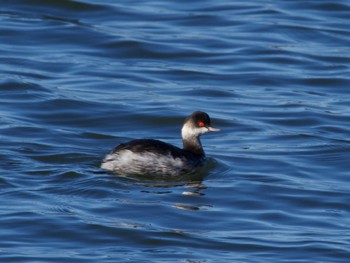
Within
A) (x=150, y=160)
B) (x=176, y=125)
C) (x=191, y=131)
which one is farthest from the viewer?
(x=176, y=125)

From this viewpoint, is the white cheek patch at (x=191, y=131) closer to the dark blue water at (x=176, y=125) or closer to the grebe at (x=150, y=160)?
the grebe at (x=150, y=160)

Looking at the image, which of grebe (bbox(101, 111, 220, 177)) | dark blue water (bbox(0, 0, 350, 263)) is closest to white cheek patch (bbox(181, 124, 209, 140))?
grebe (bbox(101, 111, 220, 177))

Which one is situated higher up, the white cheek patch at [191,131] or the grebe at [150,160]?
the white cheek patch at [191,131]

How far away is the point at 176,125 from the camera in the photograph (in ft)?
53.9

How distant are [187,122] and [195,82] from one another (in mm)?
4005

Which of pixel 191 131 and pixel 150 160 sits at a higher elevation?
pixel 191 131

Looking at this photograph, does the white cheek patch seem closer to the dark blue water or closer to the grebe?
the grebe

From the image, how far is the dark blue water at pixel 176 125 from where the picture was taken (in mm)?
11711

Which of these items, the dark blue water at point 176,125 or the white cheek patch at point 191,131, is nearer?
the dark blue water at point 176,125

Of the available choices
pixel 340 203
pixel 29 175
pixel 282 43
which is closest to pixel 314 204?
pixel 340 203

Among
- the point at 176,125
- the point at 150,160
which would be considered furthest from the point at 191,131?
the point at 176,125

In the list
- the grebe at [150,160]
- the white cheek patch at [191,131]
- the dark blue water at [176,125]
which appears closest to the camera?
the dark blue water at [176,125]

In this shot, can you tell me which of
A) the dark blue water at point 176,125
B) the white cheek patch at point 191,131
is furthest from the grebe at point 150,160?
the white cheek patch at point 191,131

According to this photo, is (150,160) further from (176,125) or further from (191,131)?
(176,125)
